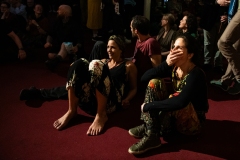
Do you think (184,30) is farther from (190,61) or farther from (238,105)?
(190,61)

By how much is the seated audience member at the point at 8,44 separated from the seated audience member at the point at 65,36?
1.30 feet

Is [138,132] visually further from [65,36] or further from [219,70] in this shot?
[65,36]

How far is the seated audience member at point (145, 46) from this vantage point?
7.79 feet

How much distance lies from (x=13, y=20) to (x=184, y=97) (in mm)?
3278

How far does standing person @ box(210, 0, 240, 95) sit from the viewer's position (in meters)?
2.37

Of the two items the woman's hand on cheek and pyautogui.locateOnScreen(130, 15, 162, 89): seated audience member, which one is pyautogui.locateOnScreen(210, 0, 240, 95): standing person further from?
the woman's hand on cheek

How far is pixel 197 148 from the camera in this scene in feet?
6.08

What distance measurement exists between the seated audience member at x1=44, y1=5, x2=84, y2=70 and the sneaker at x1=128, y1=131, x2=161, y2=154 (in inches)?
73.4

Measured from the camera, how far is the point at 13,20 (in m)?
4.10

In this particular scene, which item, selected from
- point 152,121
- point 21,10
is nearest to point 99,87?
point 152,121

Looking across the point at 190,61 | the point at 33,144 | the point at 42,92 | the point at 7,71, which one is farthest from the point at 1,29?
the point at 190,61

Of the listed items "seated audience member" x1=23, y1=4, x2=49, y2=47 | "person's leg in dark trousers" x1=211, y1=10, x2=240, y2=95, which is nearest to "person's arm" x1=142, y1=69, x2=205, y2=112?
"person's leg in dark trousers" x1=211, y1=10, x2=240, y2=95

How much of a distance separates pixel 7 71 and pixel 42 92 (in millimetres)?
910

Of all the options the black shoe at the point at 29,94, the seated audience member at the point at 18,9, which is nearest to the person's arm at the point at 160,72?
the black shoe at the point at 29,94
